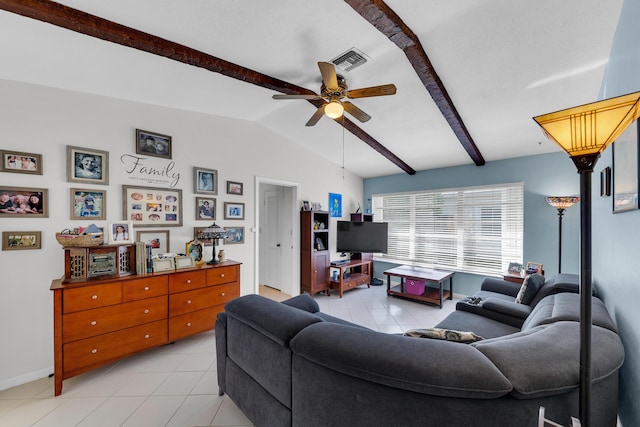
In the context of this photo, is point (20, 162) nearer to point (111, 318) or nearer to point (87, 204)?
point (87, 204)

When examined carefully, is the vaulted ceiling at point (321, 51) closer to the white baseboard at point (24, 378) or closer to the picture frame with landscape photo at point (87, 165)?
the picture frame with landscape photo at point (87, 165)

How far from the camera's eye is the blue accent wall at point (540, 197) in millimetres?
3543

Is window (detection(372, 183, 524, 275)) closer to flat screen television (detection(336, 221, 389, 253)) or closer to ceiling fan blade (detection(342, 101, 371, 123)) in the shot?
flat screen television (detection(336, 221, 389, 253))

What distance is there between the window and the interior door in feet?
7.42

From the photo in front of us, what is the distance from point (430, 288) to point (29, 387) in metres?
5.08

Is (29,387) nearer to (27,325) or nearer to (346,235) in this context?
(27,325)

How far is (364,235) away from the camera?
4.85 m

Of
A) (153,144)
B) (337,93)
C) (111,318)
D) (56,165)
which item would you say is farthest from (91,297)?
(337,93)

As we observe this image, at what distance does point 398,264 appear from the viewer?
17.6ft

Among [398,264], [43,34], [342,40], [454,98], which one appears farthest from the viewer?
[398,264]

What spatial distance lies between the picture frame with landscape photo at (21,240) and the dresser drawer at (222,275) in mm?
1465

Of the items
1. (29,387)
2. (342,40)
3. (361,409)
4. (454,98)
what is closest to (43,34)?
(342,40)

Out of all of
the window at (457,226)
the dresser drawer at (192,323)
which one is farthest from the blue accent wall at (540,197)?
the dresser drawer at (192,323)

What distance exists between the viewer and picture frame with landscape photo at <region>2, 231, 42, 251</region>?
83.7 inches
